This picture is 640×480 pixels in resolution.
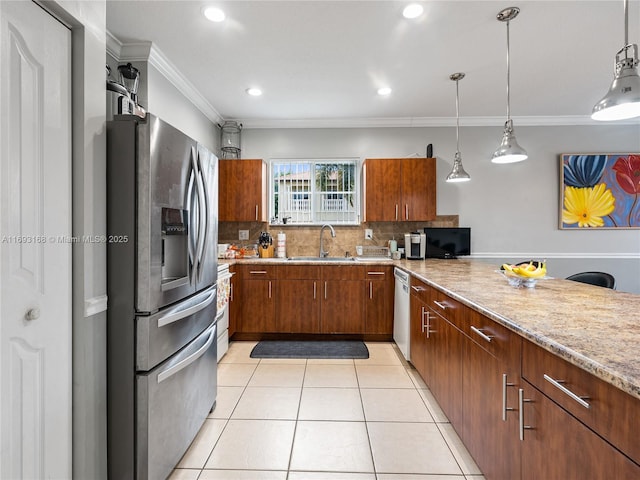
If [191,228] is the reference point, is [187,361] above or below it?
below

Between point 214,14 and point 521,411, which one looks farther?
point 214,14

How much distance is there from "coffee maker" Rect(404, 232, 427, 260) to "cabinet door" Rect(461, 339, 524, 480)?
2.26 metres

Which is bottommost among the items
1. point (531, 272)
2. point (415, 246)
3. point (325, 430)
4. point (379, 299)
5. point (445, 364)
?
point (325, 430)

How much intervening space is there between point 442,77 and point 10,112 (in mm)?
3182

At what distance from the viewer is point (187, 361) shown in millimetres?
1745

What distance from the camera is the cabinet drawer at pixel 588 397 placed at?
75 centimetres

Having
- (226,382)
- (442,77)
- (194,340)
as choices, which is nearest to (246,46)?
(442,77)

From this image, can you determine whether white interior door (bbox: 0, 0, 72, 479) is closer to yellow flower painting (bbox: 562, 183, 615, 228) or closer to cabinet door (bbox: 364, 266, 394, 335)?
cabinet door (bbox: 364, 266, 394, 335)

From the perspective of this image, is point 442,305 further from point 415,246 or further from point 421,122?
point 421,122

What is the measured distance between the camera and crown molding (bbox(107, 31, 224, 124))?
8.14 ft

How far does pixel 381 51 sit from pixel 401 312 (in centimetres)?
237

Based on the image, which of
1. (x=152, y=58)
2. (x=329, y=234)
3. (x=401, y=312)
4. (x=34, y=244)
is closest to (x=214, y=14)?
(x=152, y=58)

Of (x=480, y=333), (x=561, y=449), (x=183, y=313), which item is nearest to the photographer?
(x=561, y=449)

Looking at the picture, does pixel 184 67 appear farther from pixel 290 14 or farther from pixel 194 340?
pixel 194 340
